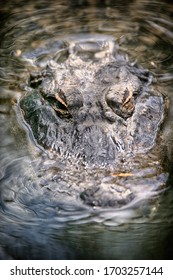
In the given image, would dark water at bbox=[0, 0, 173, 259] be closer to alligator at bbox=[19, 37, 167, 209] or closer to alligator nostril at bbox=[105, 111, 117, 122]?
alligator at bbox=[19, 37, 167, 209]

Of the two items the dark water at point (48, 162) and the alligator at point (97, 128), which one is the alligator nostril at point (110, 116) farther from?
the dark water at point (48, 162)

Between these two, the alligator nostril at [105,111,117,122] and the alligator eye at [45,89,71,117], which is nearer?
the alligator nostril at [105,111,117,122]

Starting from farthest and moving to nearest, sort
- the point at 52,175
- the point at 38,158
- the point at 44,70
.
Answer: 1. the point at 44,70
2. the point at 38,158
3. the point at 52,175

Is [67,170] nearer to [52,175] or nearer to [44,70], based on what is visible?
[52,175]

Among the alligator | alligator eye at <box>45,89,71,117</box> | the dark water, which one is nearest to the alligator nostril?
the alligator

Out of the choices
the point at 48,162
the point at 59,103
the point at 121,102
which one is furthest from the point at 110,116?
the point at 48,162

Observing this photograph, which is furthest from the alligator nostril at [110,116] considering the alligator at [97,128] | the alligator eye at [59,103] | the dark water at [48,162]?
the dark water at [48,162]
